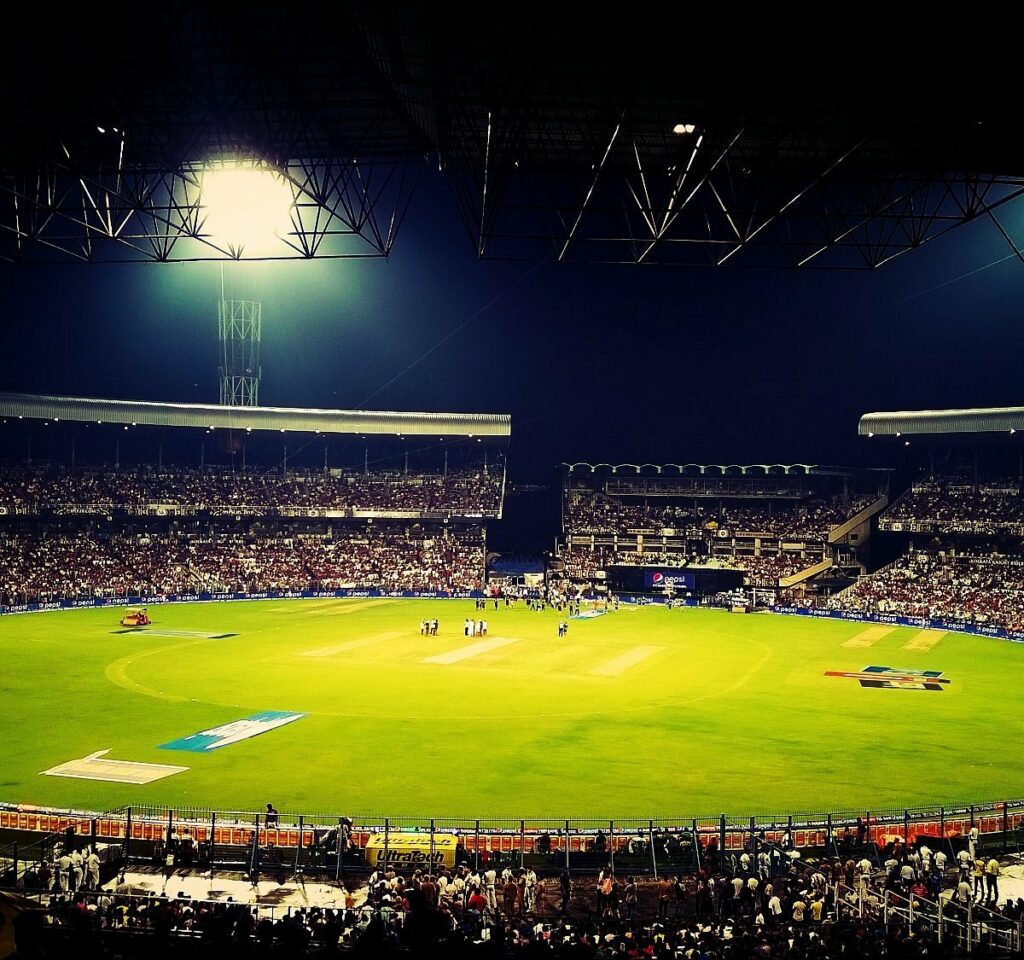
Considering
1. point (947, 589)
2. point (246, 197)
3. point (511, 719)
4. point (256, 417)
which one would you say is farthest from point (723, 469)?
point (511, 719)

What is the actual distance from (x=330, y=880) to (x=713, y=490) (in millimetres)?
67364

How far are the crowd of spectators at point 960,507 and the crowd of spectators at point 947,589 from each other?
2.13 metres

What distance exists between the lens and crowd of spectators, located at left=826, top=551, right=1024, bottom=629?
2213 inches

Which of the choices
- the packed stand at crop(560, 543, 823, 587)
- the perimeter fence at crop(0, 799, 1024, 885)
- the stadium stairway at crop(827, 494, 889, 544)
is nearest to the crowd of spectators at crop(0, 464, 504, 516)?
the packed stand at crop(560, 543, 823, 587)

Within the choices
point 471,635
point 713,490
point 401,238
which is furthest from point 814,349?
point 471,635

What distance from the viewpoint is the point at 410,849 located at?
54.2ft

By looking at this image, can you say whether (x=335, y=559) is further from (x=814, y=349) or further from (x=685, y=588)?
(x=814, y=349)

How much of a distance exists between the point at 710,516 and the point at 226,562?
37.9 m

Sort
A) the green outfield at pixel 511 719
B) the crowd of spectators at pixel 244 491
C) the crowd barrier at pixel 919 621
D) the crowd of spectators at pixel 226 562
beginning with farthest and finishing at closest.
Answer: the crowd of spectators at pixel 244 491 → the crowd of spectators at pixel 226 562 → the crowd barrier at pixel 919 621 → the green outfield at pixel 511 719

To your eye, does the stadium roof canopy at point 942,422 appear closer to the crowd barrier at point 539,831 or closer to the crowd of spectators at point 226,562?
the crowd of spectators at point 226,562

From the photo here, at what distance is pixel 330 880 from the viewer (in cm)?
1591

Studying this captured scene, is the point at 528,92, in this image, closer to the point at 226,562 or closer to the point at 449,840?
the point at 449,840

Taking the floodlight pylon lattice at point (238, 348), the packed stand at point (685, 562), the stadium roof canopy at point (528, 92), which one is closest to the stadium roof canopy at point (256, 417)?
the floodlight pylon lattice at point (238, 348)

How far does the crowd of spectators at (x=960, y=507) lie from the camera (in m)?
64.3
